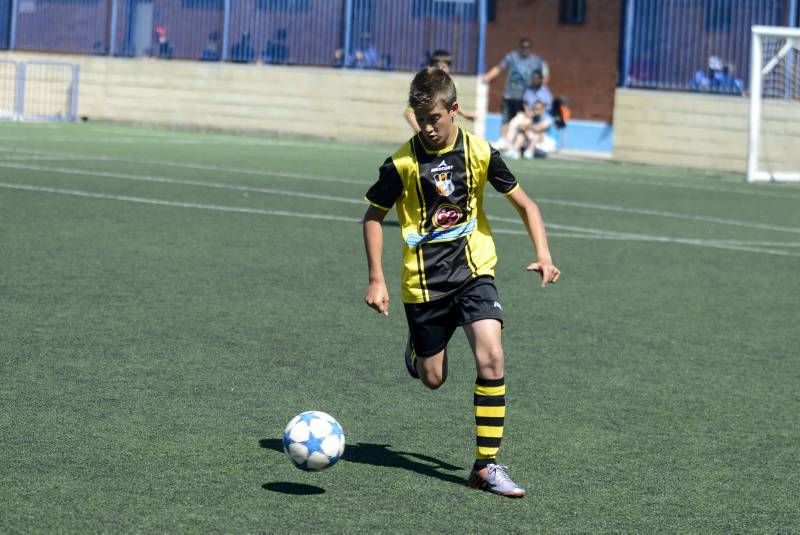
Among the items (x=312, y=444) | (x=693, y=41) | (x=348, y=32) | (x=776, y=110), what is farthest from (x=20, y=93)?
(x=312, y=444)

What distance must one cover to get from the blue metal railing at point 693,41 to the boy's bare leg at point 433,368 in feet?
67.7

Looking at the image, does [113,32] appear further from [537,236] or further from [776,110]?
[537,236]

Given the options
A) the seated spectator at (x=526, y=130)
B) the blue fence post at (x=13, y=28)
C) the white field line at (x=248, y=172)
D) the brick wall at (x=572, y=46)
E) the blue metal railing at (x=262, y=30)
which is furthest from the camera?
the brick wall at (x=572, y=46)

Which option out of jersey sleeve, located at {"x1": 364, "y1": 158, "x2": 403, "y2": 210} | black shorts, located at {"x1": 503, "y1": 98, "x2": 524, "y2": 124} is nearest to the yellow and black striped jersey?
jersey sleeve, located at {"x1": 364, "y1": 158, "x2": 403, "y2": 210}

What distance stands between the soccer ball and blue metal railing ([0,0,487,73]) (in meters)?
24.6

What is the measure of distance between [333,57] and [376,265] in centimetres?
2635

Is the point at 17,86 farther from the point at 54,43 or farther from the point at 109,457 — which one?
the point at 109,457

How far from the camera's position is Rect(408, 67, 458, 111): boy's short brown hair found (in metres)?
5.71

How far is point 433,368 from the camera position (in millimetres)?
6172

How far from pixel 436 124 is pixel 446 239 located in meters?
0.48

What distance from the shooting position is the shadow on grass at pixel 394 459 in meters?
5.87

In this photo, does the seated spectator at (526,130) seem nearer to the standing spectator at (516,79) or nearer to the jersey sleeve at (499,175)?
the standing spectator at (516,79)

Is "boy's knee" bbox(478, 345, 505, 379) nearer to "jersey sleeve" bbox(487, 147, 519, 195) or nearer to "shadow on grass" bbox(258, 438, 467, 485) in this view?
"shadow on grass" bbox(258, 438, 467, 485)

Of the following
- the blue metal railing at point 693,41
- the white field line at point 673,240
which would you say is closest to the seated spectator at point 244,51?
the blue metal railing at point 693,41
